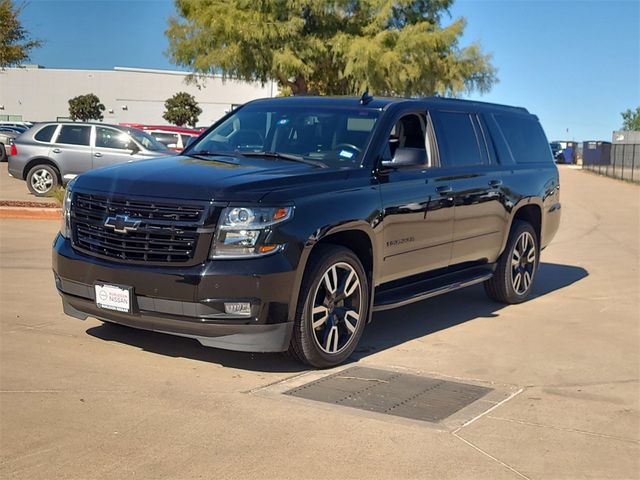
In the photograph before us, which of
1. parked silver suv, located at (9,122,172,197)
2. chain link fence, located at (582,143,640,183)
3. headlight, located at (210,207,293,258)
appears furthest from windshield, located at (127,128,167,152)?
chain link fence, located at (582,143,640,183)

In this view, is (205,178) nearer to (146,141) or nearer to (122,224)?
(122,224)

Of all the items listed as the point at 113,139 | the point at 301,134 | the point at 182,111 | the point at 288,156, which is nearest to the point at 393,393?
the point at 288,156

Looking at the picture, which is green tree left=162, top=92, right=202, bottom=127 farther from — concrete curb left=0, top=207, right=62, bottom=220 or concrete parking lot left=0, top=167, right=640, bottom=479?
concrete parking lot left=0, top=167, right=640, bottom=479

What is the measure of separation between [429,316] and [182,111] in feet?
193

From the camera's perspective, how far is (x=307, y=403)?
17.5ft

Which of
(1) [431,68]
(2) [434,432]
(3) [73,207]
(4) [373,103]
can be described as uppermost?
(1) [431,68]

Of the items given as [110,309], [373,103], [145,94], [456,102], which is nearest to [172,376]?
[110,309]

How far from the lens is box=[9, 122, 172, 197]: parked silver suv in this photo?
17984 mm

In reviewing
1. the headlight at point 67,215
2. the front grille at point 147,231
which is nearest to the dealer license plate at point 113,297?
the front grille at point 147,231

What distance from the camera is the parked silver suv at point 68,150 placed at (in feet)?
59.0

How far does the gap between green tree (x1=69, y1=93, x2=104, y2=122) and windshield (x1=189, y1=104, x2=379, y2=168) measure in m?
63.4

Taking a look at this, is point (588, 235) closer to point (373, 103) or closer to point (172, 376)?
point (373, 103)

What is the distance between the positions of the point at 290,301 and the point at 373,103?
233 centimetres

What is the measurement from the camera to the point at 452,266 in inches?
306
